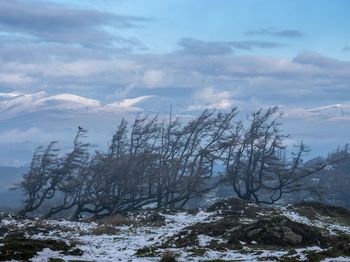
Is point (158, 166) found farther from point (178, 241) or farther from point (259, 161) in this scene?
point (178, 241)

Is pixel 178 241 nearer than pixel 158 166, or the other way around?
pixel 178 241

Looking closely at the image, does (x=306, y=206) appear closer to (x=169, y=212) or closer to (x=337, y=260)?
(x=169, y=212)

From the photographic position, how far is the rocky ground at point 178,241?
844 inches

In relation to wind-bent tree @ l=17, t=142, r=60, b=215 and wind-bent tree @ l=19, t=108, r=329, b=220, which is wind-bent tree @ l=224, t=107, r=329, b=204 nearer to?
wind-bent tree @ l=19, t=108, r=329, b=220

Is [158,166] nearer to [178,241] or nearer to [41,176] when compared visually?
[41,176]

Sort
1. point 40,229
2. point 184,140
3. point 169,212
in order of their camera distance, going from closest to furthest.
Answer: point 40,229
point 169,212
point 184,140

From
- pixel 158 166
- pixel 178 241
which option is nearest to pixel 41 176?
pixel 158 166

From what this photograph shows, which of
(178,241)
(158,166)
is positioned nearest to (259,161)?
(158,166)

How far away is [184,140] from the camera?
60250mm

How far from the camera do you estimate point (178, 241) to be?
2688 centimetres

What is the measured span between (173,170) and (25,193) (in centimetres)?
1679

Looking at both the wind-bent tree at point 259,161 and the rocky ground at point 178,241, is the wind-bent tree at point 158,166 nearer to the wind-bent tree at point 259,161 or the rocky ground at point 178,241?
the wind-bent tree at point 259,161

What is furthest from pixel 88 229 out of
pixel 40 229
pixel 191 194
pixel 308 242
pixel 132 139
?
A: pixel 191 194

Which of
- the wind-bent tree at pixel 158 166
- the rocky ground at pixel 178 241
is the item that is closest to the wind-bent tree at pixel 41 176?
the wind-bent tree at pixel 158 166
